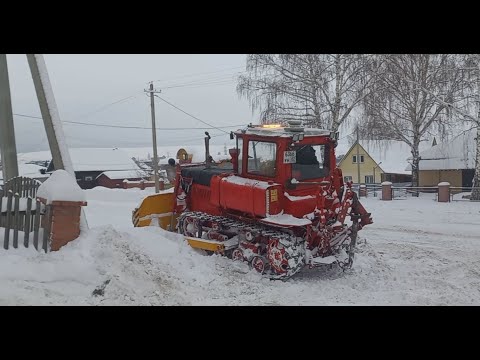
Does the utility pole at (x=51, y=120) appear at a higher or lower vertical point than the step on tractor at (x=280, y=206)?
higher

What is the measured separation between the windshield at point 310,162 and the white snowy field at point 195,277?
1721mm

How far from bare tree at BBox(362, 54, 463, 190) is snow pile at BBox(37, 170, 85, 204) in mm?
19294

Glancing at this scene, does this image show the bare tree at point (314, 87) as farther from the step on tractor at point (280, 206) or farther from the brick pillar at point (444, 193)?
the step on tractor at point (280, 206)

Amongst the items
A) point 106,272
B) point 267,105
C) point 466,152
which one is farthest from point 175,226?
point 466,152

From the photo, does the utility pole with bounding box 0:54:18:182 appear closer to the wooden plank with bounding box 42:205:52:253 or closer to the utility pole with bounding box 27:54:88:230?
the utility pole with bounding box 27:54:88:230

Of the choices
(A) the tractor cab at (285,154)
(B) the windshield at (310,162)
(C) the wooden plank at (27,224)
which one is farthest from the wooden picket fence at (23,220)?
(B) the windshield at (310,162)

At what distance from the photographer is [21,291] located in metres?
5.73

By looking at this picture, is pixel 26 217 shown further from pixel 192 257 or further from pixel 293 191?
pixel 293 191

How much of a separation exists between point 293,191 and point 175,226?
121 inches

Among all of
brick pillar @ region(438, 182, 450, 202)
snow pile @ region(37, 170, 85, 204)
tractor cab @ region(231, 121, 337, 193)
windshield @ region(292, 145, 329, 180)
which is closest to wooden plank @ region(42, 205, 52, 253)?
snow pile @ region(37, 170, 85, 204)

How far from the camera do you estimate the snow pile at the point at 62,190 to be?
23.5 feet

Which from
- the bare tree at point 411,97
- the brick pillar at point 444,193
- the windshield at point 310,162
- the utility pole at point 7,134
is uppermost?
the bare tree at point 411,97

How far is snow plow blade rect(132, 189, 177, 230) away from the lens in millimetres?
10258

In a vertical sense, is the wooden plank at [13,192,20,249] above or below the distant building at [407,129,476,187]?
below
